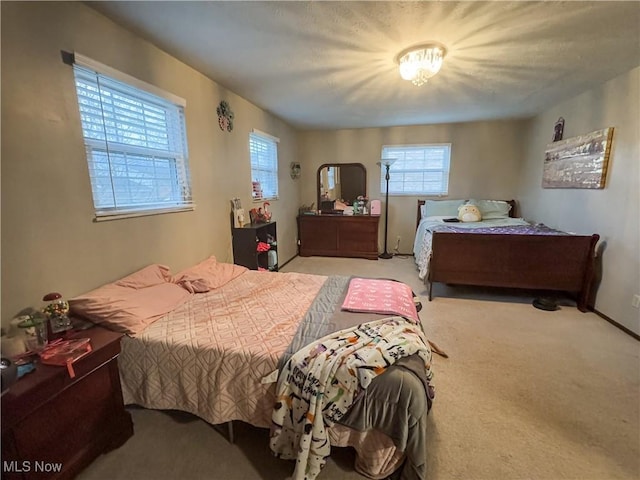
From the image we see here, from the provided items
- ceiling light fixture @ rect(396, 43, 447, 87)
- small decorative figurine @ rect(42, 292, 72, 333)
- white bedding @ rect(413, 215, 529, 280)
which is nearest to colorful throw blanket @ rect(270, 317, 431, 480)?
small decorative figurine @ rect(42, 292, 72, 333)

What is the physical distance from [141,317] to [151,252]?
682 mm

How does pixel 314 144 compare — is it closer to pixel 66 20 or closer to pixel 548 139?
pixel 548 139

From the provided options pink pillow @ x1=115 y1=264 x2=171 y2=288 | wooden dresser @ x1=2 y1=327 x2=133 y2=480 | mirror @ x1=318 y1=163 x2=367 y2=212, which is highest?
mirror @ x1=318 y1=163 x2=367 y2=212

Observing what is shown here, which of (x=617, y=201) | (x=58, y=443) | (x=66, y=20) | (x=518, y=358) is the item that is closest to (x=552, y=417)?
(x=518, y=358)

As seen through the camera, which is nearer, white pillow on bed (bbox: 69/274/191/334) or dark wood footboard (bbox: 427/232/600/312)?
white pillow on bed (bbox: 69/274/191/334)

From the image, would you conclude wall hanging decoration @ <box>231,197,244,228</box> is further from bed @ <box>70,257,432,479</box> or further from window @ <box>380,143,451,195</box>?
window @ <box>380,143,451,195</box>

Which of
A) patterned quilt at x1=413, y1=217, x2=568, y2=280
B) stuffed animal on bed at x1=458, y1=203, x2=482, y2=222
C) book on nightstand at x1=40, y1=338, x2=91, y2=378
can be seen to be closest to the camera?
book on nightstand at x1=40, y1=338, x2=91, y2=378

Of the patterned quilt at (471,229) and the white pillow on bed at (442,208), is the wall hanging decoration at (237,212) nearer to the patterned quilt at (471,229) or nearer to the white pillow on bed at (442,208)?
the patterned quilt at (471,229)

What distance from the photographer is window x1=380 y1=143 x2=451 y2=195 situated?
4.88 metres

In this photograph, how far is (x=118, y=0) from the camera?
60.6 inches

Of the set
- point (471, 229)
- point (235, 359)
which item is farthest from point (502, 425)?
point (471, 229)

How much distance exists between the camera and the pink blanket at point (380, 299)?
172 centimetres

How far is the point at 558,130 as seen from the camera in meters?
3.55

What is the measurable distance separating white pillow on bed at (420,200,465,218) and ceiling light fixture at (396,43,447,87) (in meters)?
2.79
